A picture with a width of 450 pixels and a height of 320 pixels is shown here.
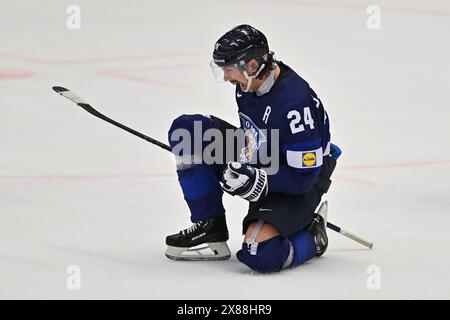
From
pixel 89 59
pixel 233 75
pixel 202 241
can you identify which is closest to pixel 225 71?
pixel 233 75

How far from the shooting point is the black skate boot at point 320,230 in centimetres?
449

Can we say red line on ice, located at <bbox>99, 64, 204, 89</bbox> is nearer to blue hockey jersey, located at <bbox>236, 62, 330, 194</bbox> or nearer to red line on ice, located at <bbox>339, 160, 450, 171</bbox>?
red line on ice, located at <bbox>339, 160, 450, 171</bbox>

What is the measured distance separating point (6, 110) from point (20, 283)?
113 inches

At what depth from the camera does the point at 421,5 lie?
31.8 ft

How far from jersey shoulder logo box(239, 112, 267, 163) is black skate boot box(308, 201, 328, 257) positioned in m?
0.35

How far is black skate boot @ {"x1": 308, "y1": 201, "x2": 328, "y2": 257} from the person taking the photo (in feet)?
14.7

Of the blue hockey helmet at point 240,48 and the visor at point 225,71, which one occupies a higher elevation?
the blue hockey helmet at point 240,48

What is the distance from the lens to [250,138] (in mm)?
4387

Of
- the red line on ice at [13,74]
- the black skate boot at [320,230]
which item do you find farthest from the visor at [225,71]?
the red line on ice at [13,74]

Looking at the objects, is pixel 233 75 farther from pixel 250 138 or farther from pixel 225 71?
pixel 250 138

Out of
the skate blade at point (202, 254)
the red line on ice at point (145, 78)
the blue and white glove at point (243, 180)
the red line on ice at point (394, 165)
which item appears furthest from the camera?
the red line on ice at point (145, 78)

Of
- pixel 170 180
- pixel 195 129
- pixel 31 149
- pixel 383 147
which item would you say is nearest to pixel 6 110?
pixel 31 149

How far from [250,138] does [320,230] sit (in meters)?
0.45

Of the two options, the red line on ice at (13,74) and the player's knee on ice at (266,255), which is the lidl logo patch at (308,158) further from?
the red line on ice at (13,74)
